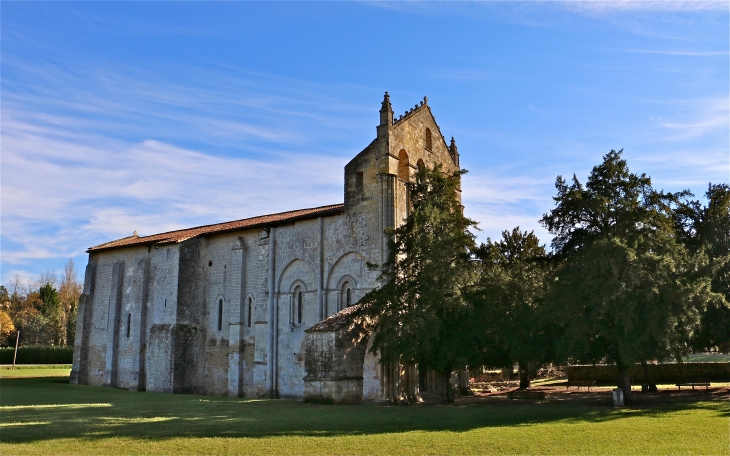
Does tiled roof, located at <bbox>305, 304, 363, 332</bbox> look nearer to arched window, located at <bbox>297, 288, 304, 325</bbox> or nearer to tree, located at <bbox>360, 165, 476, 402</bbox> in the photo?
tree, located at <bbox>360, 165, 476, 402</bbox>

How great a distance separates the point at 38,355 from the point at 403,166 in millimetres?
51842

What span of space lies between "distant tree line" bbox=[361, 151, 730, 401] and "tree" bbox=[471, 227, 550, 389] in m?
0.06

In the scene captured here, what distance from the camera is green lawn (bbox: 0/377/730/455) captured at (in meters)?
12.8

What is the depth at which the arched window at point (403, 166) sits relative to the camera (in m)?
30.4

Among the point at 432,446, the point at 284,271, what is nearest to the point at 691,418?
the point at 432,446

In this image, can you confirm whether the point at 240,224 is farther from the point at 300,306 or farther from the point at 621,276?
the point at 621,276

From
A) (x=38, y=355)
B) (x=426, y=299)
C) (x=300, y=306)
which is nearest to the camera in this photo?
(x=426, y=299)

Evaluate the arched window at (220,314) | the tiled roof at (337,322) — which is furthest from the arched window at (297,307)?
the arched window at (220,314)

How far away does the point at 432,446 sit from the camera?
13.1 m

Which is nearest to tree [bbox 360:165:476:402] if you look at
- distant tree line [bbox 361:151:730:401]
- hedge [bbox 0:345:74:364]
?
distant tree line [bbox 361:151:730:401]

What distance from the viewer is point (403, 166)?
30594 millimetres

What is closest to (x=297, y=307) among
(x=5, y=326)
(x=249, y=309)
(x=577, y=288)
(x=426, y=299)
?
(x=249, y=309)

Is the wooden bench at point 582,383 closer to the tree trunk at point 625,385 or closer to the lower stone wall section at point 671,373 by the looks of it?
the lower stone wall section at point 671,373

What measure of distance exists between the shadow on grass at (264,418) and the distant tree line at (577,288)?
2133 millimetres
